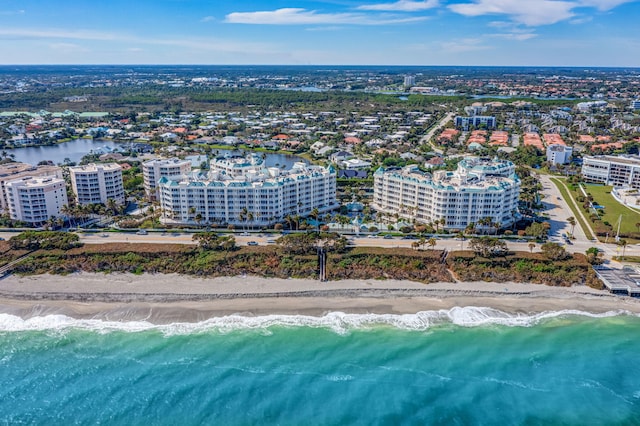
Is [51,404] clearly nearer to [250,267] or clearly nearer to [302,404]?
[302,404]

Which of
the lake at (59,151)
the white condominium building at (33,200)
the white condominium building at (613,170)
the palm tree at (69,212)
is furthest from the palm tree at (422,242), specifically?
the lake at (59,151)

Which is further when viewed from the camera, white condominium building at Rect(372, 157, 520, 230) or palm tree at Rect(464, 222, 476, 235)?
white condominium building at Rect(372, 157, 520, 230)

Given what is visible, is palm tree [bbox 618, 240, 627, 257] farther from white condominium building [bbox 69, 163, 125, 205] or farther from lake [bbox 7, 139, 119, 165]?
lake [bbox 7, 139, 119, 165]

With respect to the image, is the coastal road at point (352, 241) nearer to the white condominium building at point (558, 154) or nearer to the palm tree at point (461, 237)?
the palm tree at point (461, 237)

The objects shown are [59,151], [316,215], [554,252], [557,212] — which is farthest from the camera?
[59,151]

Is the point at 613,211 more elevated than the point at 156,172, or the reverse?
the point at 156,172

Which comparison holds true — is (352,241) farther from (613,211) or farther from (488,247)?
(613,211)

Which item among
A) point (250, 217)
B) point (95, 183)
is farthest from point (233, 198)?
point (95, 183)

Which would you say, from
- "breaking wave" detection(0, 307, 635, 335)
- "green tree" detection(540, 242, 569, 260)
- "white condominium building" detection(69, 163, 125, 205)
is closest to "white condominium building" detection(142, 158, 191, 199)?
"white condominium building" detection(69, 163, 125, 205)
